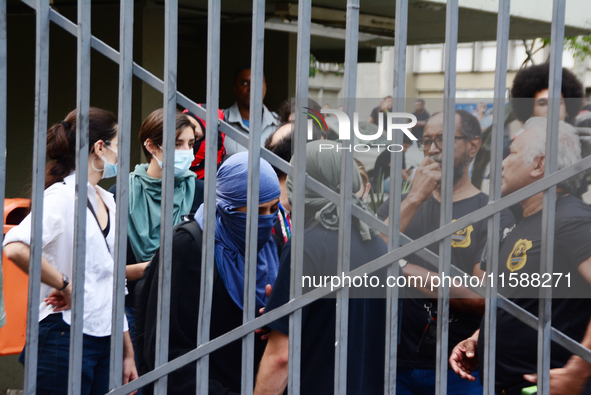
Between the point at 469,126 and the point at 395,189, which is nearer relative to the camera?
the point at 395,189

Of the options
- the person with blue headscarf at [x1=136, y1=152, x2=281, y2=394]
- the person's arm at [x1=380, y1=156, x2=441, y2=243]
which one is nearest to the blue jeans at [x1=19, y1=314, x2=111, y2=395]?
the person with blue headscarf at [x1=136, y1=152, x2=281, y2=394]

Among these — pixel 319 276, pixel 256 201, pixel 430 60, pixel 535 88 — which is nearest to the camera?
pixel 256 201

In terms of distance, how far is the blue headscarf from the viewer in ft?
6.92

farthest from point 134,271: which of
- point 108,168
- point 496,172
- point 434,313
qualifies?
point 496,172

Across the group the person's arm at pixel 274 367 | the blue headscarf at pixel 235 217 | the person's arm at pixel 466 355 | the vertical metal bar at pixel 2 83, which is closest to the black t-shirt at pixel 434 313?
the person's arm at pixel 466 355

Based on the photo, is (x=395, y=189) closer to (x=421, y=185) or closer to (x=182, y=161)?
(x=421, y=185)

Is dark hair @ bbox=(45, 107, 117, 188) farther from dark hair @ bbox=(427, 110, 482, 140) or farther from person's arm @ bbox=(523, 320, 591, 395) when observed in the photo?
person's arm @ bbox=(523, 320, 591, 395)

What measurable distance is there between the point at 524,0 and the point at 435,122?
3602 millimetres

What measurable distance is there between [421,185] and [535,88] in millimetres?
1537

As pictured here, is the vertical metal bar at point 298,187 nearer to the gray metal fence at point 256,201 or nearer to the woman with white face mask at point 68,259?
the gray metal fence at point 256,201

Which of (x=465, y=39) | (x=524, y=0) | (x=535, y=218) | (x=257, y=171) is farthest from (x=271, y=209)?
(x=465, y=39)

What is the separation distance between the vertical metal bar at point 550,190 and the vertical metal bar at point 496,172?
0.39 ft

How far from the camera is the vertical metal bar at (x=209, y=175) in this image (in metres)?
1.78

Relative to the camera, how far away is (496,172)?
1695 mm
